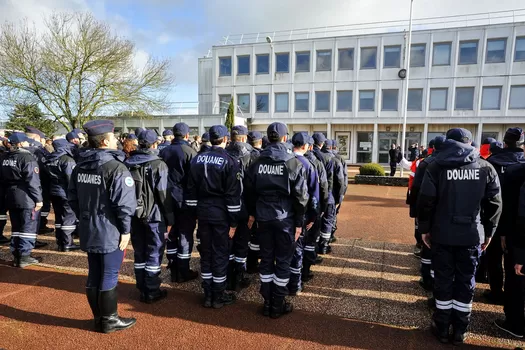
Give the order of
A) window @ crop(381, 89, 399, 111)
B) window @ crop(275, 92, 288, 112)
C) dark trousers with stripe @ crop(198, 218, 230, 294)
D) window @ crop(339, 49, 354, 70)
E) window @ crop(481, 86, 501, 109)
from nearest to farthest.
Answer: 1. dark trousers with stripe @ crop(198, 218, 230, 294)
2. window @ crop(481, 86, 501, 109)
3. window @ crop(381, 89, 399, 111)
4. window @ crop(339, 49, 354, 70)
5. window @ crop(275, 92, 288, 112)

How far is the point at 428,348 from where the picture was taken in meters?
3.19

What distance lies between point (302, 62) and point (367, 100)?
245 inches

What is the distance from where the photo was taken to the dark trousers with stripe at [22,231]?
5238 mm

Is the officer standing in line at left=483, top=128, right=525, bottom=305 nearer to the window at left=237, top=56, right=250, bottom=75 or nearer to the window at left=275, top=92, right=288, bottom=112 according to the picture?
the window at left=275, top=92, right=288, bottom=112

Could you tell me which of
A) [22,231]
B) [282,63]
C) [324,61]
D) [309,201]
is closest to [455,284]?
[309,201]

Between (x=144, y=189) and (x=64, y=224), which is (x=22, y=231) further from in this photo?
(x=144, y=189)

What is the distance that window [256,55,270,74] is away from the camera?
26886 mm

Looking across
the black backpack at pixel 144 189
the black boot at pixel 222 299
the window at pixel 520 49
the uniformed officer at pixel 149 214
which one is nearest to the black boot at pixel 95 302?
the uniformed officer at pixel 149 214

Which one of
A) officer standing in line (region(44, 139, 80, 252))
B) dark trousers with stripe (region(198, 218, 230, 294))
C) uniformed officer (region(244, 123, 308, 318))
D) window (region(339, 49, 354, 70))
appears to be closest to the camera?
uniformed officer (region(244, 123, 308, 318))

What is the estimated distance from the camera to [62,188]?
6219 mm

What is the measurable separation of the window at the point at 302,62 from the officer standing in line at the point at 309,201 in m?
23.6

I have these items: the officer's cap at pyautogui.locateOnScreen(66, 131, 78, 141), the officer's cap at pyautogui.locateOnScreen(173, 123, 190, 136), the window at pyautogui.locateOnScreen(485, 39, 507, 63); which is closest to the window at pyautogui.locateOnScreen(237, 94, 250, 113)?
the window at pyautogui.locateOnScreen(485, 39, 507, 63)

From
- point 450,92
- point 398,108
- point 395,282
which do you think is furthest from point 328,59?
point 395,282

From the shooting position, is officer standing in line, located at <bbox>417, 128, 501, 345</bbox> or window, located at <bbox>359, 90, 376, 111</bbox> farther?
window, located at <bbox>359, 90, 376, 111</bbox>
